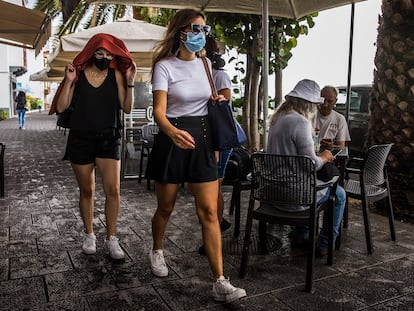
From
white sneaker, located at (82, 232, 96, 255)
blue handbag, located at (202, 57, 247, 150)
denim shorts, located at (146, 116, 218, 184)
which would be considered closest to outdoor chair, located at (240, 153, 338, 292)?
blue handbag, located at (202, 57, 247, 150)

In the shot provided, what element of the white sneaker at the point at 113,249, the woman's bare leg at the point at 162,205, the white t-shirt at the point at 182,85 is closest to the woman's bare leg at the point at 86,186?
the white sneaker at the point at 113,249

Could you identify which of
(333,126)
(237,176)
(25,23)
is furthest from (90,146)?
(25,23)

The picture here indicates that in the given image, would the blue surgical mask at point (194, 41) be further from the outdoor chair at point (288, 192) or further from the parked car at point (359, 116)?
the parked car at point (359, 116)

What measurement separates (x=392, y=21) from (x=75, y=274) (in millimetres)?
4169

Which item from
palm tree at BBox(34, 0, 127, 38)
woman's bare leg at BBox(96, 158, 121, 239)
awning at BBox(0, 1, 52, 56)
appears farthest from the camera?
palm tree at BBox(34, 0, 127, 38)

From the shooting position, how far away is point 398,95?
15.7ft

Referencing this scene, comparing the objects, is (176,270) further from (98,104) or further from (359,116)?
(359,116)

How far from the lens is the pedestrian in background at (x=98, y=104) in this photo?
3271 mm

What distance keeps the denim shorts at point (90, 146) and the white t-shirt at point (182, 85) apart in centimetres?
80

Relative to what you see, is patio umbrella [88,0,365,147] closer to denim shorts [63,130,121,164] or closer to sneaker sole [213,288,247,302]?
denim shorts [63,130,121,164]

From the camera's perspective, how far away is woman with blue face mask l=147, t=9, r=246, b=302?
8.86 ft

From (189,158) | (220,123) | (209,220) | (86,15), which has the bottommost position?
(209,220)

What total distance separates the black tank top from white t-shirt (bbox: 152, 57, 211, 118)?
0.78 meters

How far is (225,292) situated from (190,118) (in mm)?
1107
